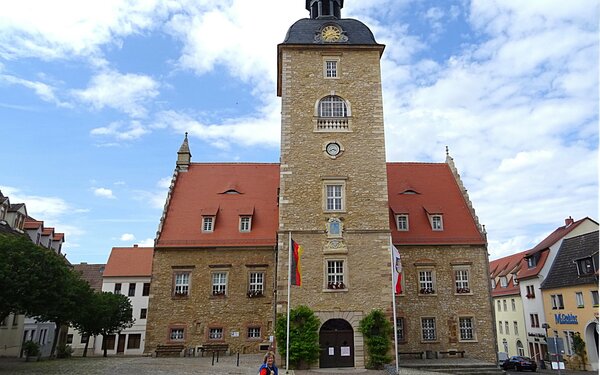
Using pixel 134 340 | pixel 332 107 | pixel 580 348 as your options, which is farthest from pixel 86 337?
pixel 580 348

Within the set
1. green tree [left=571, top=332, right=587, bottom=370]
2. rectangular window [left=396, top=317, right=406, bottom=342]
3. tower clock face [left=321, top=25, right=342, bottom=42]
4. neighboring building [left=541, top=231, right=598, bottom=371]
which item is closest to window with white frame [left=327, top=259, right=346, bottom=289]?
rectangular window [left=396, top=317, right=406, bottom=342]

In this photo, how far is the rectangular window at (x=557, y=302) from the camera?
3353cm

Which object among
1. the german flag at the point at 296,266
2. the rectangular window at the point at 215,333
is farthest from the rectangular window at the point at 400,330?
the rectangular window at the point at 215,333

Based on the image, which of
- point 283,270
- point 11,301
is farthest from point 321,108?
point 11,301

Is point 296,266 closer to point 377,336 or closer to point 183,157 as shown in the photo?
point 377,336

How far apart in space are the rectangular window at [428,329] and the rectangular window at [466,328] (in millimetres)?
1519

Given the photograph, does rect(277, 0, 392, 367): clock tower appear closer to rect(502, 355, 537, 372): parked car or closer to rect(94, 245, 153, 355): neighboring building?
rect(502, 355, 537, 372): parked car

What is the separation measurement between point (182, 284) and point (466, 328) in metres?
16.6

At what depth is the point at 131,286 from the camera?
4212cm

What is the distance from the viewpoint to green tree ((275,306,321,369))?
1980 centimetres

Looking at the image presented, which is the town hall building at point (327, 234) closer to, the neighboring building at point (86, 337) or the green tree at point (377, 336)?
the green tree at point (377, 336)

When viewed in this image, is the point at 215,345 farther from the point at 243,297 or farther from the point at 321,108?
the point at 321,108

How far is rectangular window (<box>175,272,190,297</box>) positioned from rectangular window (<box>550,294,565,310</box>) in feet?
87.1

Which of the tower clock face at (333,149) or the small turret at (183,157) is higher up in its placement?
the small turret at (183,157)
